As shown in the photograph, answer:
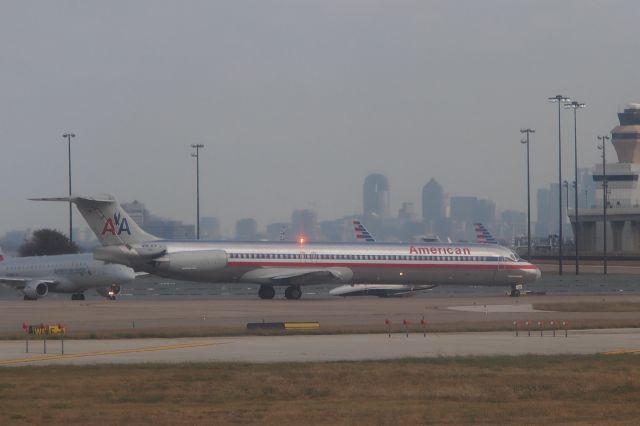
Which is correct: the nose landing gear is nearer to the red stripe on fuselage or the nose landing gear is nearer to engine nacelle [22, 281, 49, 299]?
the red stripe on fuselage

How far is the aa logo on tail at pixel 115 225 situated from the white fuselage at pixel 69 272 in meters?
5.22

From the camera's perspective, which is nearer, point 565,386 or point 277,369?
point 565,386

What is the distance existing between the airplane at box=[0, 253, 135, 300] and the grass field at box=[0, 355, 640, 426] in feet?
141

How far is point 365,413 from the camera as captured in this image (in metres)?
21.7

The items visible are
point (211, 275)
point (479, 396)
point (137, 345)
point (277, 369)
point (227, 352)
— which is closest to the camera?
point (479, 396)

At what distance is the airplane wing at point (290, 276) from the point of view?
229ft

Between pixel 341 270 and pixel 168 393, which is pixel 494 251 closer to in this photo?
pixel 341 270

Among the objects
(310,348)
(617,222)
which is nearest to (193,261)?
(310,348)

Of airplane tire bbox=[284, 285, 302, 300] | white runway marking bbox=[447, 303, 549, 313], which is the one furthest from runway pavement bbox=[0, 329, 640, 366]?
airplane tire bbox=[284, 285, 302, 300]

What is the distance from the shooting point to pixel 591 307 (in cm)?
5741

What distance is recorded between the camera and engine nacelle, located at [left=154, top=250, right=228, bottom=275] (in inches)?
2648

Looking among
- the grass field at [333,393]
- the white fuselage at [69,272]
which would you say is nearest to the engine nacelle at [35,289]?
the white fuselage at [69,272]

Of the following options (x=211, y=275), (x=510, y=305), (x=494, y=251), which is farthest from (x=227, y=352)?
(x=494, y=251)

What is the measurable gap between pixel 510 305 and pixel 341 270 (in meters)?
13.2
